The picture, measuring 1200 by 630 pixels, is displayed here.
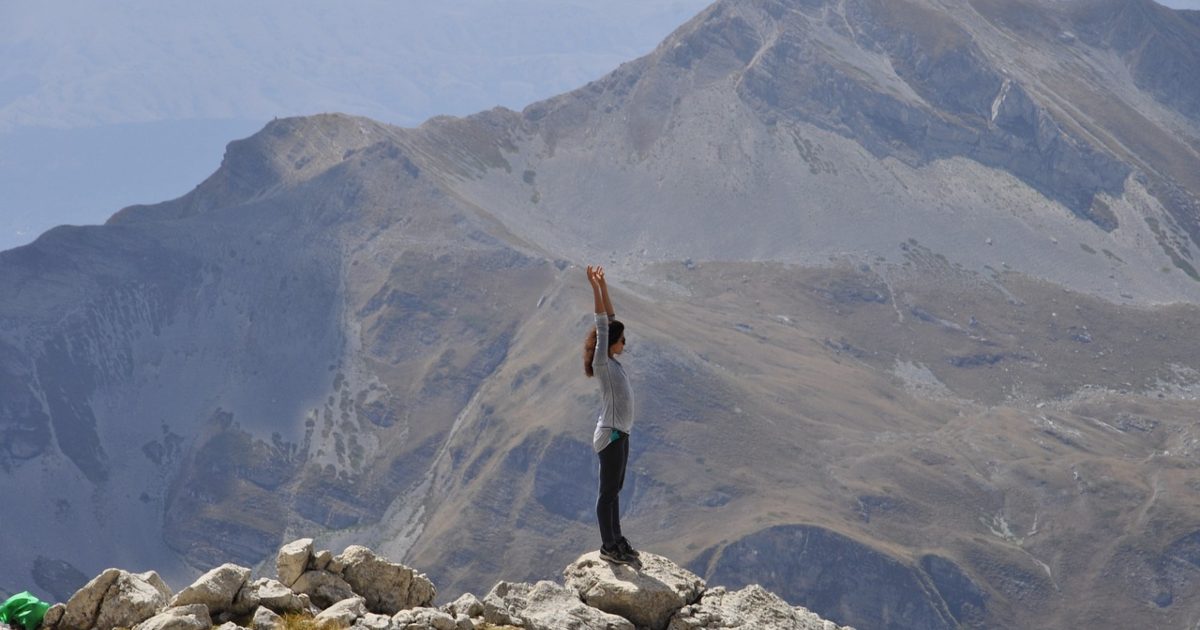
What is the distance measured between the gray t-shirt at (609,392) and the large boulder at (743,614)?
11.4ft

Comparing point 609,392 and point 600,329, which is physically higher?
point 600,329

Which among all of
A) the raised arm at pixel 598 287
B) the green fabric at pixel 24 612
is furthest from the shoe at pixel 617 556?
the green fabric at pixel 24 612

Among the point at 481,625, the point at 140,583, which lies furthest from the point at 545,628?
the point at 140,583

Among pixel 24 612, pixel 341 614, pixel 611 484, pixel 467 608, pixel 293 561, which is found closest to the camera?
pixel 24 612

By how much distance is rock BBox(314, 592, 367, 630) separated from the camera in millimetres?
23922

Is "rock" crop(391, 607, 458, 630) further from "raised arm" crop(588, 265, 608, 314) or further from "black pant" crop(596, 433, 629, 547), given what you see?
"raised arm" crop(588, 265, 608, 314)

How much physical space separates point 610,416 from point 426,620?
5.32 meters

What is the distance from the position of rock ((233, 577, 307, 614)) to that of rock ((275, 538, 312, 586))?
114 cm

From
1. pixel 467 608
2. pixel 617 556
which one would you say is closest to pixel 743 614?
pixel 617 556

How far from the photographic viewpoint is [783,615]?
94.6 feet

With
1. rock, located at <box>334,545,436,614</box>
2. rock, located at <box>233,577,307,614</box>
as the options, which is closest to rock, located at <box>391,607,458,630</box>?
rock, located at <box>233,577,307,614</box>

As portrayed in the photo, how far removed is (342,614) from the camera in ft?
79.8

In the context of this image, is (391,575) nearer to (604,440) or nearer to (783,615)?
(604,440)

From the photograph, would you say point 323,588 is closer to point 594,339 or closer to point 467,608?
point 467,608
